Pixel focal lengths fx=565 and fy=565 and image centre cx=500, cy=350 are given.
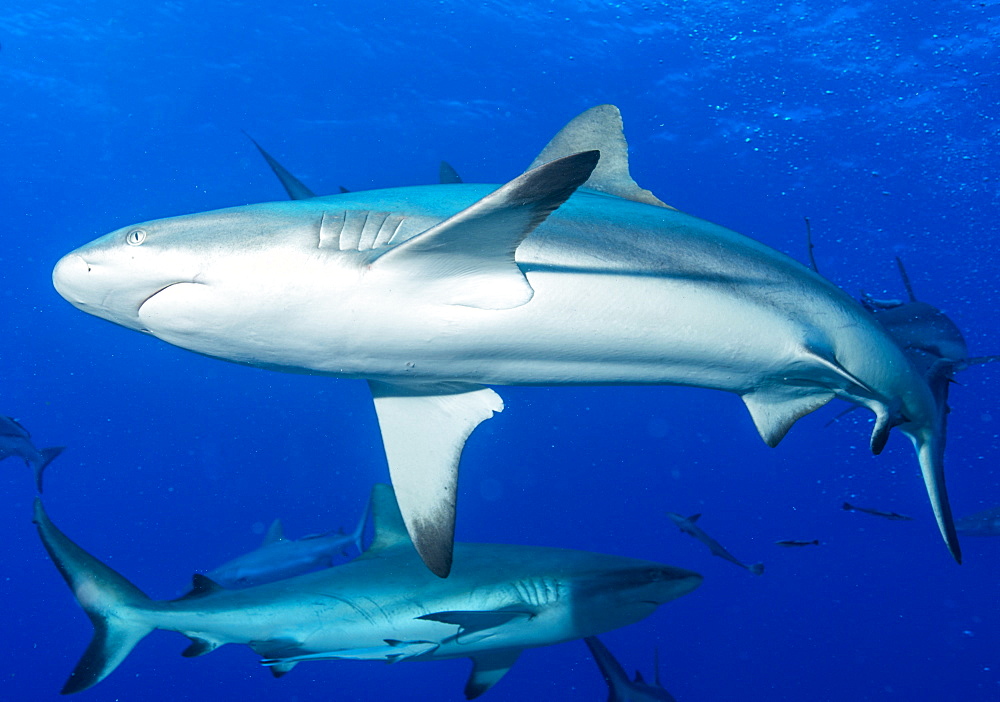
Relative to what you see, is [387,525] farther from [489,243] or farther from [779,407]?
[489,243]

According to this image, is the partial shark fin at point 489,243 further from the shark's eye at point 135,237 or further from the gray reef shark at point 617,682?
the gray reef shark at point 617,682

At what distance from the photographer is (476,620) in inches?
147

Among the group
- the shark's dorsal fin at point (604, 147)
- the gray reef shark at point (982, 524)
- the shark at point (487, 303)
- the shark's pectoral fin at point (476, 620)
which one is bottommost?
the shark's pectoral fin at point (476, 620)

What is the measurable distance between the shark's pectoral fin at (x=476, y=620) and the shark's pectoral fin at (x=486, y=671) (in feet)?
2.75

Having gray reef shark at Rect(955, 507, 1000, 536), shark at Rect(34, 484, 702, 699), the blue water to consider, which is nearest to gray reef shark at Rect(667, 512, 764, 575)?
shark at Rect(34, 484, 702, 699)

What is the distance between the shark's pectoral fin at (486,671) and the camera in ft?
15.8

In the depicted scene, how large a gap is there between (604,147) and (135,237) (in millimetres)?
2103

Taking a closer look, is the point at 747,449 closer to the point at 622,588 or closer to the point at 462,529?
the point at 462,529

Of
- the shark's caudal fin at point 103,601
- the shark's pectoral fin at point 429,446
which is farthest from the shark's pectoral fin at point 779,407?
the shark's caudal fin at point 103,601

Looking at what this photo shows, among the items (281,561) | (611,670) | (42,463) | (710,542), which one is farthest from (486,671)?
(42,463)

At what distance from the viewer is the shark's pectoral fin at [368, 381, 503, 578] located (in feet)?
8.68

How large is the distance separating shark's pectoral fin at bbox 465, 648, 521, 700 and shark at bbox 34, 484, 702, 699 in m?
0.67

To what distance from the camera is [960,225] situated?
998 inches

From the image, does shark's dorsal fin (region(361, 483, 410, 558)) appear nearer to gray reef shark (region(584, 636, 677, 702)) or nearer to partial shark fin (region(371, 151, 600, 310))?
gray reef shark (region(584, 636, 677, 702))
